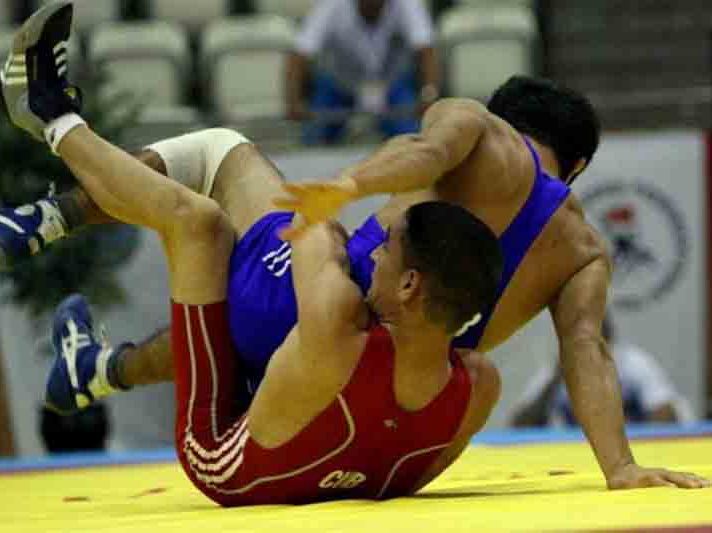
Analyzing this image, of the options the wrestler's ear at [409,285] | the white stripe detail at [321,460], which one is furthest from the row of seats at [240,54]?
the wrestler's ear at [409,285]

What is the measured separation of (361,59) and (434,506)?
436 centimetres

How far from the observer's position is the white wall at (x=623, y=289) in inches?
279

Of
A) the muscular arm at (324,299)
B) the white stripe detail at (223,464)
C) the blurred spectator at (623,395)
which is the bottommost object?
the blurred spectator at (623,395)

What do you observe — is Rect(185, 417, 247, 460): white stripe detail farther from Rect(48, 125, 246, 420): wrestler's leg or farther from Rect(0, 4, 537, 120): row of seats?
Rect(0, 4, 537, 120): row of seats

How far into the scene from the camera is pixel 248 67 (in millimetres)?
8250

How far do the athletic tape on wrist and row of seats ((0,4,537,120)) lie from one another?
3.90m

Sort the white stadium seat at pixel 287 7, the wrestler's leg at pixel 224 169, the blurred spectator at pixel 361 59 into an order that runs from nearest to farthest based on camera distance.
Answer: the wrestler's leg at pixel 224 169 → the blurred spectator at pixel 361 59 → the white stadium seat at pixel 287 7

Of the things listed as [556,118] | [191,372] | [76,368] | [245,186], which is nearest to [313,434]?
[191,372]

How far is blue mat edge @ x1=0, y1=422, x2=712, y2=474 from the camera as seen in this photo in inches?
232

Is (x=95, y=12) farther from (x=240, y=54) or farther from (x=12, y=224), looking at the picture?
(x=12, y=224)

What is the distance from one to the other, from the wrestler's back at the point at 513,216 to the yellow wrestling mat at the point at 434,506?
1.24 feet

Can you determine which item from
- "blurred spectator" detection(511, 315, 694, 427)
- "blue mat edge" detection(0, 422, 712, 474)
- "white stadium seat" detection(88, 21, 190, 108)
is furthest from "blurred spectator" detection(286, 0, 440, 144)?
"blue mat edge" detection(0, 422, 712, 474)

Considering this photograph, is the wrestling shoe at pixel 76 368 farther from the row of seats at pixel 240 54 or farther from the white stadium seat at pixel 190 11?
the white stadium seat at pixel 190 11

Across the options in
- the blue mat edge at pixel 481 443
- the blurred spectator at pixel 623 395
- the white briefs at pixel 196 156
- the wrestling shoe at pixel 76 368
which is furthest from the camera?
the blurred spectator at pixel 623 395
